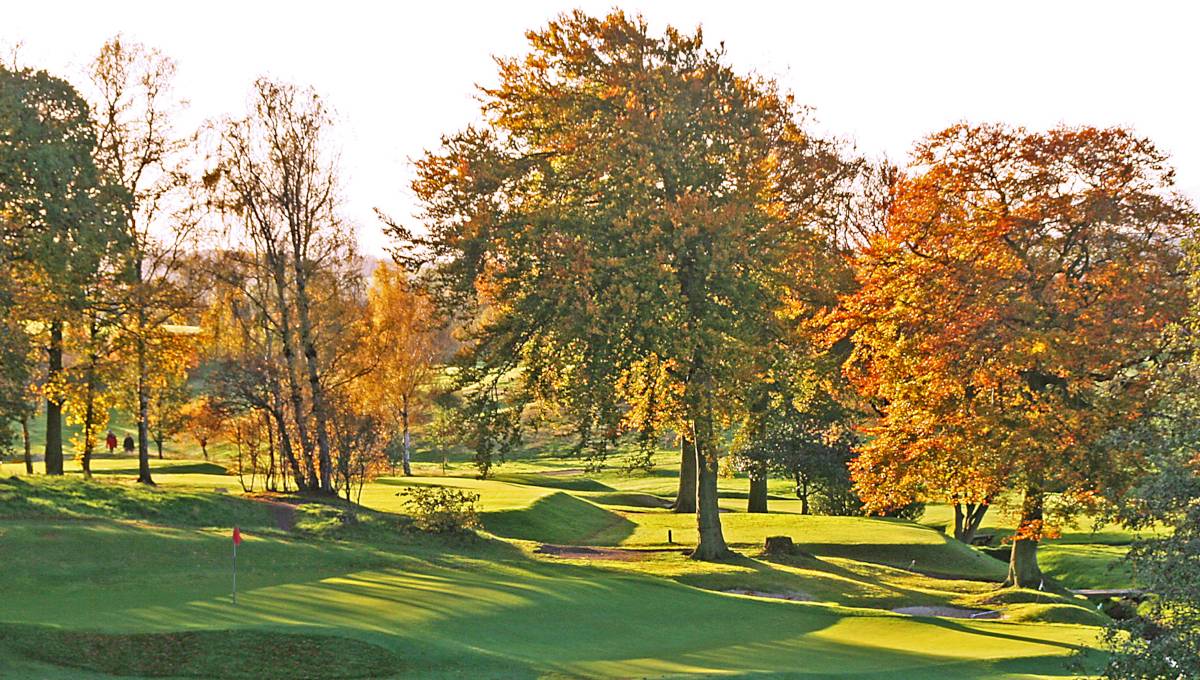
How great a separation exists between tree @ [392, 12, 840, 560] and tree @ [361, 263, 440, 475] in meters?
30.9

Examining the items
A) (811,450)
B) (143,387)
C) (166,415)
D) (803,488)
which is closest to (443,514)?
(143,387)

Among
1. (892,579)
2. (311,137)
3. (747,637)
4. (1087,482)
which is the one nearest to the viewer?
(747,637)

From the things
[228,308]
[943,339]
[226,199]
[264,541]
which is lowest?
[264,541]

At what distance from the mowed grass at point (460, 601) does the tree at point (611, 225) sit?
5601 mm

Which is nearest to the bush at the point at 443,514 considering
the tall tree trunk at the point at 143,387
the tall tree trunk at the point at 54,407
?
the tall tree trunk at the point at 143,387

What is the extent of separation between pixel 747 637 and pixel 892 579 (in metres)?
15.0

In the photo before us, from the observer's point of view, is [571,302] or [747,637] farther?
[571,302]

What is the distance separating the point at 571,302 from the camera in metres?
32.4

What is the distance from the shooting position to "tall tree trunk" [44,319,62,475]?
41031 millimetres

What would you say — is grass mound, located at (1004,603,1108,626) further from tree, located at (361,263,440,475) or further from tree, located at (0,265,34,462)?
tree, located at (361,263,440,475)

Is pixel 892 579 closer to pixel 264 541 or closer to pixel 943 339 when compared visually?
pixel 943 339

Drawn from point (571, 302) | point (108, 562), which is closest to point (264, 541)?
point (108, 562)

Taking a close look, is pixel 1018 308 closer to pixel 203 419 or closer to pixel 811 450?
pixel 811 450

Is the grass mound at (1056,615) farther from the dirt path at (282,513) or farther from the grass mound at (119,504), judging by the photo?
the grass mound at (119,504)
